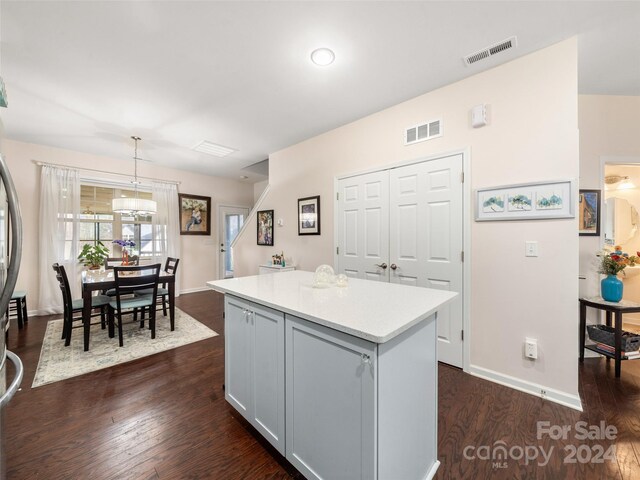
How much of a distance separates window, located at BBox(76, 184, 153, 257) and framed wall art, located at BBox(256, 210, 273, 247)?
2.25 meters

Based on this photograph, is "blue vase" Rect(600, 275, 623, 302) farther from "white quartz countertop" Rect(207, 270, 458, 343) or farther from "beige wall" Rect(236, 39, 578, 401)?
"white quartz countertop" Rect(207, 270, 458, 343)

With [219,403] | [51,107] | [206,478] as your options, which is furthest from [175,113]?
[206,478]

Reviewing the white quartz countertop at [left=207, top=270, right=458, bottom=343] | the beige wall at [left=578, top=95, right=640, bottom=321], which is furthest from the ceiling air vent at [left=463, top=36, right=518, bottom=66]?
the white quartz countertop at [left=207, top=270, right=458, bottom=343]

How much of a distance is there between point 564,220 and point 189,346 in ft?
11.9

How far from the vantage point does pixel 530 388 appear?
A: 6.72 feet

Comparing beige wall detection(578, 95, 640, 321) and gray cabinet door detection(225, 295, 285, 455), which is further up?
beige wall detection(578, 95, 640, 321)

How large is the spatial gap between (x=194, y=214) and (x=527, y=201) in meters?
5.75

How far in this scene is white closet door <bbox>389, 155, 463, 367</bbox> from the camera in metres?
2.42

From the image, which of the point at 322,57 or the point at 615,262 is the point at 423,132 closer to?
the point at 322,57

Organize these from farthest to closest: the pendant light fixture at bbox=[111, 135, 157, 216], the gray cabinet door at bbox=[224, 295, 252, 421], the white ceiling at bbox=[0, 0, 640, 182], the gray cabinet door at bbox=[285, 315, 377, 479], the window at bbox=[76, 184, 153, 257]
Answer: the window at bbox=[76, 184, 153, 257] < the pendant light fixture at bbox=[111, 135, 157, 216] < the white ceiling at bbox=[0, 0, 640, 182] < the gray cabinet door at bbox=[224, 295, 252, 421] < the gray cabinet door at bbox=[285, 315, 377, 479]

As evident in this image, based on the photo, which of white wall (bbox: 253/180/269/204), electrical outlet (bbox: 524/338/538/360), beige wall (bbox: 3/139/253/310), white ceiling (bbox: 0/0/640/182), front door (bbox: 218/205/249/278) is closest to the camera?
white ceiling (bbox: 0/0/640/182)

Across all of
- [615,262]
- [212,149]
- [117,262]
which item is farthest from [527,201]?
[117,262]

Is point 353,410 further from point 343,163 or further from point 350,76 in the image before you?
point 343,163

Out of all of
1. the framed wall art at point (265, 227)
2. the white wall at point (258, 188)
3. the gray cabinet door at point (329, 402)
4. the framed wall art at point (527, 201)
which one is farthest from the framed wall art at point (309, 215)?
the white wall at point (258, 188)
